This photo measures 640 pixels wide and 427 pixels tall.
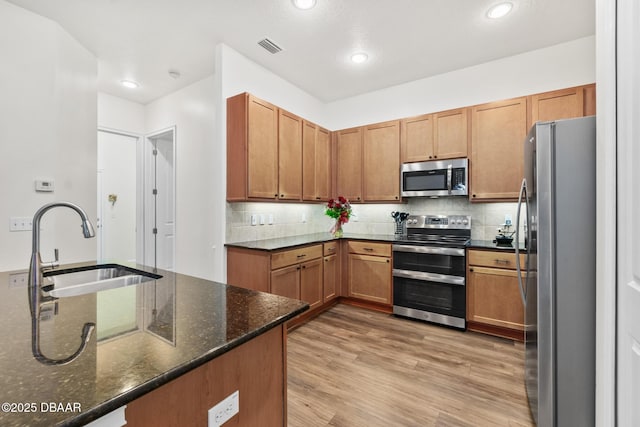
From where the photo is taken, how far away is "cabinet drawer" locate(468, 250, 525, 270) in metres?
2.68

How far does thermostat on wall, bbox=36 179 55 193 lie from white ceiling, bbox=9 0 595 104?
1.45 meters

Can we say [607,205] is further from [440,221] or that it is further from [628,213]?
[440,221]

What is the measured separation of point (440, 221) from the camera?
3.54 metres

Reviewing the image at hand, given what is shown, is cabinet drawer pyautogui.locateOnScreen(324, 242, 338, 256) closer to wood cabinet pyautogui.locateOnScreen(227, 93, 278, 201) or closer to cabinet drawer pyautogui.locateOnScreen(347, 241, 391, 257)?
cabinet drawer pyautogui.locateOnScreen(347, 241, 391, 257)

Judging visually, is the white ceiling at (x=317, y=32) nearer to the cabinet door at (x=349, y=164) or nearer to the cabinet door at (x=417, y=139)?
the cabinet door at (x=417, y=139)

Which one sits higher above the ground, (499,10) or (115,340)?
(499,10)

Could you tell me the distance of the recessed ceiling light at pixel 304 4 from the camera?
7.56 feet

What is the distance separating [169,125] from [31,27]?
1746mm

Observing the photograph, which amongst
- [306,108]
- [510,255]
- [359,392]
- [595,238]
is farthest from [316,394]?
[306,108]

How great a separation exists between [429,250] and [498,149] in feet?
4.19

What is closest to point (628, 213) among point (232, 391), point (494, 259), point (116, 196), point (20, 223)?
point (232, 391)

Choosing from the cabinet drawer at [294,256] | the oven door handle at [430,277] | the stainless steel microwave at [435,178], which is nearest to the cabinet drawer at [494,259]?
the oven door handle at [430,277]

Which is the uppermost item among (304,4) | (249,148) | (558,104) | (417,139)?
(304,4)

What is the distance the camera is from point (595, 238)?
1.33 m
